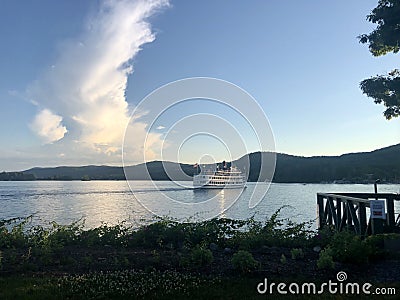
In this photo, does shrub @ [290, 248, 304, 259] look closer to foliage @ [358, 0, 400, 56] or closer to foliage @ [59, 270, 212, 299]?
foliage @ [59, 270, 212, 299]

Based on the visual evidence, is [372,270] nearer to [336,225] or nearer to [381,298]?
[381,298]

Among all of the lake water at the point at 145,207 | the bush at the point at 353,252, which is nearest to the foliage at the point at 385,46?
the lake water at the point at 145,207

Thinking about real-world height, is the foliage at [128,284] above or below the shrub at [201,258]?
below

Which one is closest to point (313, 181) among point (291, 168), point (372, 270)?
point (291, 168)

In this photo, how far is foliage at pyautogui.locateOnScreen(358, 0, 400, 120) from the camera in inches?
503

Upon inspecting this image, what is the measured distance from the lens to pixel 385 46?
13.2m

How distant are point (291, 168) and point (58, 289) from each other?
110 meters

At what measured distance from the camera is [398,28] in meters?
12.7

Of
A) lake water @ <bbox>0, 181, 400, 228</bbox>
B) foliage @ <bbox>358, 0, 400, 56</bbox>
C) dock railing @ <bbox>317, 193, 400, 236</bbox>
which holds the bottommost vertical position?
lake water @ <bbox>0, 181, 400, 228</bbox>

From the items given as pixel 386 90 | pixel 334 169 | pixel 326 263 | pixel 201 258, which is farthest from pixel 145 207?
pixel 334 169

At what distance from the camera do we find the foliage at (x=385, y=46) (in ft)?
41.9

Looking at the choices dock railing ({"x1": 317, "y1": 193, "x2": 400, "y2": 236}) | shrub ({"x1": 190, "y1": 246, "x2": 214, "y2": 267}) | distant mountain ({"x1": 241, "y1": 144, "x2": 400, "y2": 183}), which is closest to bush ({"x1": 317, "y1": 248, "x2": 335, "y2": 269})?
shrub ({"x1": 190, "y1": 246, "x2": 214, "y2": 267})

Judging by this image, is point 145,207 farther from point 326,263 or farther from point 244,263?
point 326,263

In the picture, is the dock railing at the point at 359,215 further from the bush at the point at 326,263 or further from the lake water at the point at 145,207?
the bush at the point at 326,263
